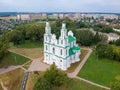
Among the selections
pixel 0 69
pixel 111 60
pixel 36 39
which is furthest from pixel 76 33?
pixel 0 69

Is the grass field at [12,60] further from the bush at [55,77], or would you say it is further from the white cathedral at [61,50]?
the bush at [55,77]

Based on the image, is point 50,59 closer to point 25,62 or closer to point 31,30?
point 25,62

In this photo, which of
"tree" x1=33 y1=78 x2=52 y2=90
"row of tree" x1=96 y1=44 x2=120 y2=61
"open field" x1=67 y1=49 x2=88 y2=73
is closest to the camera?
"tree" x1=33 y1=78 x2=52 y2=90

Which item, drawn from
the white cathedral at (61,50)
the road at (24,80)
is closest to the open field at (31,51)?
the white cathedral at (61,50)

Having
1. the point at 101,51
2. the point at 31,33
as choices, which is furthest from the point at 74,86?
the point at 31,33

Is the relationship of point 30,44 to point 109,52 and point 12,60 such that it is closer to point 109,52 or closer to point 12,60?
point 12,60

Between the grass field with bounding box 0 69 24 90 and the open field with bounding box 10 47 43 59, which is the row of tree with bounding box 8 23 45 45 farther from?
the grass field with bounding box 0 69 24 90

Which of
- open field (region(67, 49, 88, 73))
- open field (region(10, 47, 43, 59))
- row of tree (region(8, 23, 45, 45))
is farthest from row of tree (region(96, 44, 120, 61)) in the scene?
row of tree (region(8, 23, 45, 45))
